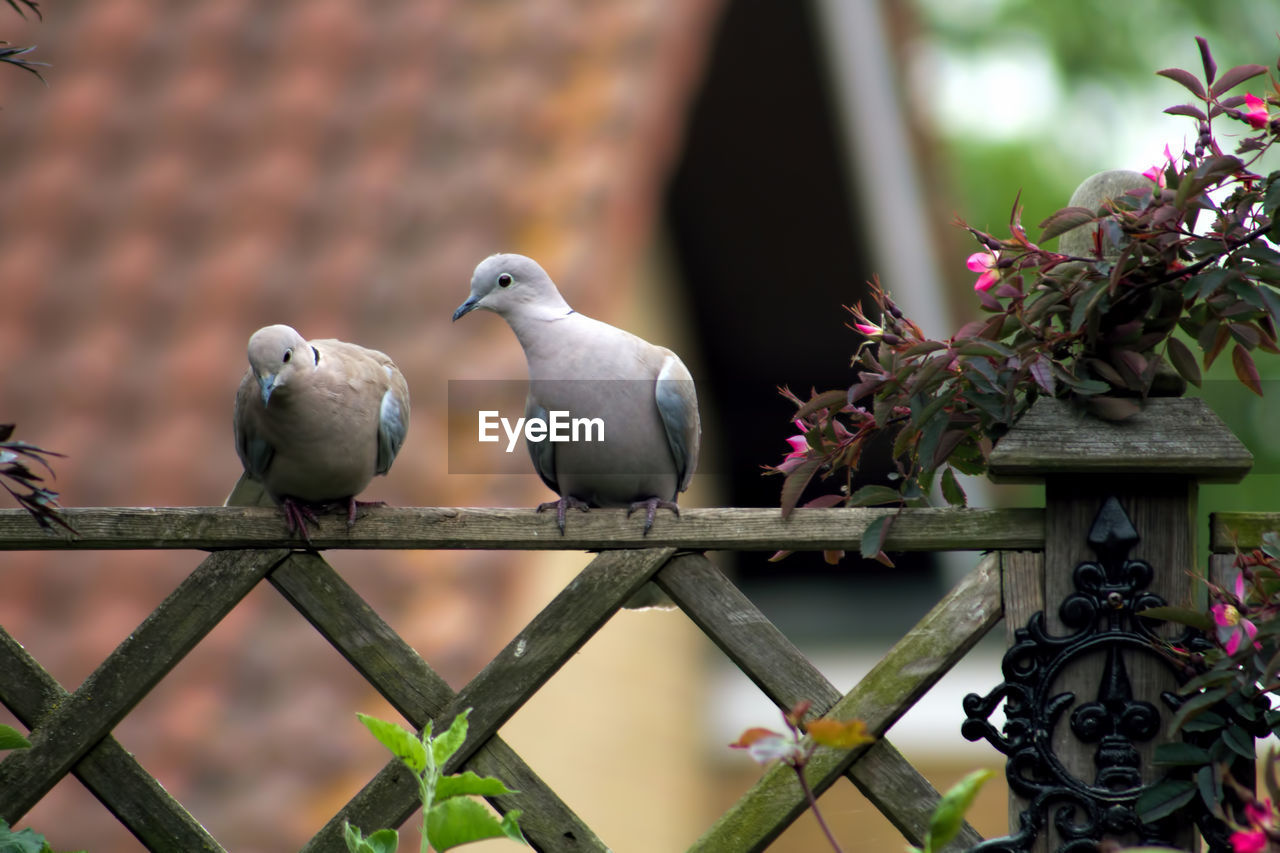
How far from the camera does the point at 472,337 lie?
11.9 ft

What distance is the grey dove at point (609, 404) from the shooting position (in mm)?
2604

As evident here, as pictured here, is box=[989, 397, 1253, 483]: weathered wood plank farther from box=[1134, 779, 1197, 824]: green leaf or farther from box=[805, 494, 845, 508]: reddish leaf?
box=[1134, 779, 1197, 824]: green leaf

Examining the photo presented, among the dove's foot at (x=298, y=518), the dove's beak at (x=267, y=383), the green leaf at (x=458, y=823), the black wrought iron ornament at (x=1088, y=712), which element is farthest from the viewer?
the dove's beak at (x=267, y=383)

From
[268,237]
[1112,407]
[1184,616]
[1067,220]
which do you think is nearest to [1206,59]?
[1067,220]

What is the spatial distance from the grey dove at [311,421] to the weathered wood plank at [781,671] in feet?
2.19

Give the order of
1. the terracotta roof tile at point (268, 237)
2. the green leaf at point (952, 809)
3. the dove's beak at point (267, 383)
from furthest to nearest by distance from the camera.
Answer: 1. the terracotta roof tile at point (268, 237)
2. the dove's beak at point (267, 383)
3. the green leaf at point (952, 809)

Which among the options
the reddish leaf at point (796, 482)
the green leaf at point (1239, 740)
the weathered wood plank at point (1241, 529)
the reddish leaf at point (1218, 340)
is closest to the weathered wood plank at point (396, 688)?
the reddish leaf at point (796, 482)

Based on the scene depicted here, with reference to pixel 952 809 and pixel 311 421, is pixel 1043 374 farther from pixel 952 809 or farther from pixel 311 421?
pixel 311 421

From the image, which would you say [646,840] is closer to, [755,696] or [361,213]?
[755,696]

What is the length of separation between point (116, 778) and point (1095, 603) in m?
1.48

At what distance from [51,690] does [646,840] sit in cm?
463

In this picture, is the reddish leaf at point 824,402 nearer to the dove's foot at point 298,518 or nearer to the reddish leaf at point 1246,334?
the reddish leaf at point 1246,334

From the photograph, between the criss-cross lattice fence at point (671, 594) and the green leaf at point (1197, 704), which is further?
the criss-cross lattice fence at point (671, 594)

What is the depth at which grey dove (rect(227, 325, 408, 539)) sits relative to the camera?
237cm
